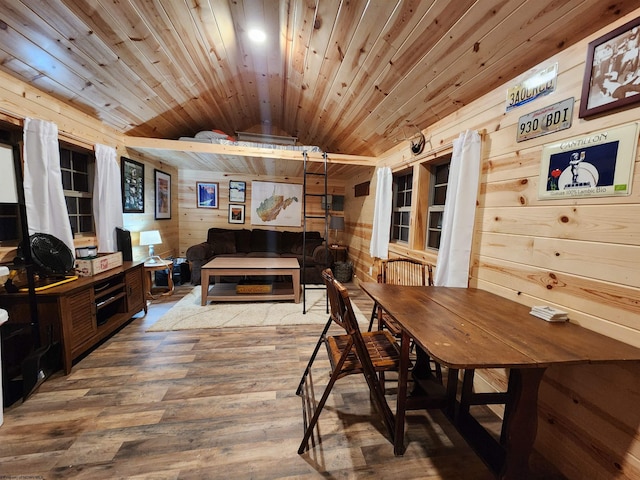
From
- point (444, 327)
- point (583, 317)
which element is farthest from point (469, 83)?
point (444, 327)

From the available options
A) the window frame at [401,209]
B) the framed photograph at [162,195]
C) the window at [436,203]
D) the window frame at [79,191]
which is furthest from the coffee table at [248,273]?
the window at [436,203]

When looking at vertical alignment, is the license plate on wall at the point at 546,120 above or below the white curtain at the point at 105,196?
above

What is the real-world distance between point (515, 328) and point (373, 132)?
106 inches

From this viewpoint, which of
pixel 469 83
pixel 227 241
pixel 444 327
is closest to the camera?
pixel 444 327

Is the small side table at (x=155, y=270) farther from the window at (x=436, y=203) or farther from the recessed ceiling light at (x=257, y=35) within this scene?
the window at (x=436, y=203)

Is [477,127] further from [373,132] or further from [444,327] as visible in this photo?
[444,327]

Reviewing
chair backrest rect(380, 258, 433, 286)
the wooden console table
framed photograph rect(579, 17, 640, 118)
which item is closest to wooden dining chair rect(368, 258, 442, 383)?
chair backrest rect(380, 258, 433, 286)

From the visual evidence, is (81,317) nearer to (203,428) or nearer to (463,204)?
(203,428)

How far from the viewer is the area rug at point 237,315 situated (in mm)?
2672

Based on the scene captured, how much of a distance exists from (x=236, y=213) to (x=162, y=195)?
1.36 meters

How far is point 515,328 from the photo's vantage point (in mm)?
1101

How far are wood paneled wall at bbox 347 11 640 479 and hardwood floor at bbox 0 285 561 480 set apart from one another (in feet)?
1.07

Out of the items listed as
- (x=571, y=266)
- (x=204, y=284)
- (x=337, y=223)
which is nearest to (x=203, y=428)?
(x=204, y=284)

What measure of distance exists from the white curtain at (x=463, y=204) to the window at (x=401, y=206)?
1.34 meters
